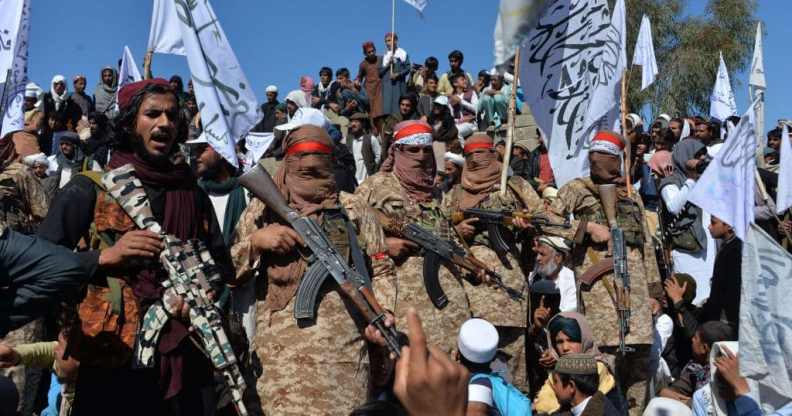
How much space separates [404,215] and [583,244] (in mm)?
1735

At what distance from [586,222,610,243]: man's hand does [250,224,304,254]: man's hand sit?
9.45ft

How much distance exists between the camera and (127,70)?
11.2 metres

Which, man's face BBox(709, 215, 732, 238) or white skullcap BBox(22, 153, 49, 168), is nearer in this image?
man's face BBox(709, 215, 732, 238)

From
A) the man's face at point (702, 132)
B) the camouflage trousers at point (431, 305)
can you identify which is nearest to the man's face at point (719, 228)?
the camouflage trousers at point (431, 305)

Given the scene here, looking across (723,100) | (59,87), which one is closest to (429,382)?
(723,100)

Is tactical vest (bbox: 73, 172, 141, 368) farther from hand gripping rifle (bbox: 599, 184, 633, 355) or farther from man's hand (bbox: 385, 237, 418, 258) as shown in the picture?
hand gripping rifle (bbox: 599, 184, 633, 355)

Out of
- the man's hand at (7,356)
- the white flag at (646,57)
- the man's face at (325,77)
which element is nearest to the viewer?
the man's hand at (7,356)

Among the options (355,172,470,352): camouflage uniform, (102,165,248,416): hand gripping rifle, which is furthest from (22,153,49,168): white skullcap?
(102,165,248,416): hand gripping rifle

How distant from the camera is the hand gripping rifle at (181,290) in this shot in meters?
4.05

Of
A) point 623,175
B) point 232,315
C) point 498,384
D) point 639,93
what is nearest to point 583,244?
point 623,175

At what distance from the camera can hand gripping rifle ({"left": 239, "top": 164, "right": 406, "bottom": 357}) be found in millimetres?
5055

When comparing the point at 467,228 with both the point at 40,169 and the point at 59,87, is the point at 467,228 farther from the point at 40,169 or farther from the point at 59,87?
the point at 59,87

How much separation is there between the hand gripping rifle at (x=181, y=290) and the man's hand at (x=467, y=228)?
2993 millimetres

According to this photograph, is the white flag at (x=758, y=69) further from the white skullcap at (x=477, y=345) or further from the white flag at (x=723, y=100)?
the white skullcap at (x=477, y=345)
